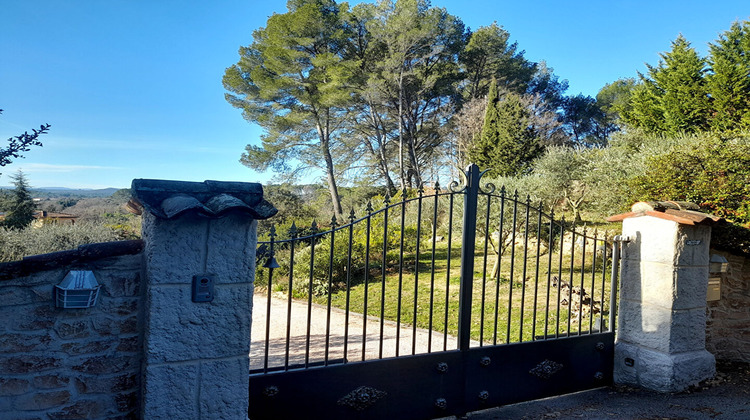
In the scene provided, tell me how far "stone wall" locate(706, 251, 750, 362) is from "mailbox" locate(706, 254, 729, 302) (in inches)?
12.5

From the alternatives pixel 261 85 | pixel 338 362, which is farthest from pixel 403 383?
pixel 261 85

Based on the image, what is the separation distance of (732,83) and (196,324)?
17169 millimetres

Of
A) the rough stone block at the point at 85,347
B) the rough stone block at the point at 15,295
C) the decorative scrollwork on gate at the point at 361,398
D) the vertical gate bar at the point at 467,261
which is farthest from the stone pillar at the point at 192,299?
the vertical gate bar at the point at 467,261

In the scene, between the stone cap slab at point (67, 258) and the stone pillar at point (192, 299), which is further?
the stone pillar at point (192, 299)

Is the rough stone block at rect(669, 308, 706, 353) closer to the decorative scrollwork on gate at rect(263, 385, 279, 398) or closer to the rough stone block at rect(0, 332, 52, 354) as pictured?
the decorative scrollwork on gate at rect(263, 385, 279, 398)

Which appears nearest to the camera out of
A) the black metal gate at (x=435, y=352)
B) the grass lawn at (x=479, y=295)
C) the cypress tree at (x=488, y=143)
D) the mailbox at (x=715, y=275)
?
the black metal gate at (x=435, y=352)

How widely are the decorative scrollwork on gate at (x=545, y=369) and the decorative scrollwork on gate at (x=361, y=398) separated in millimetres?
1492

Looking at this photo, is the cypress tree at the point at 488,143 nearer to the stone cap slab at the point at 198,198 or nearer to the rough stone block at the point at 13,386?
the stone cap slab at the point at 198,198

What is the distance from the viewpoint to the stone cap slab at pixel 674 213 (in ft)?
12.9

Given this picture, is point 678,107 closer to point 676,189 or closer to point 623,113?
point 623,113

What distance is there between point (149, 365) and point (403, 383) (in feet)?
5.83

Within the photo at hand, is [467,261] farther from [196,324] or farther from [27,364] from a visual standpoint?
[27,364]

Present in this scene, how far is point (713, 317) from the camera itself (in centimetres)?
495

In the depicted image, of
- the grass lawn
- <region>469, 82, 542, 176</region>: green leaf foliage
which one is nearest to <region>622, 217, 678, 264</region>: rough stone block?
the grass lawn
